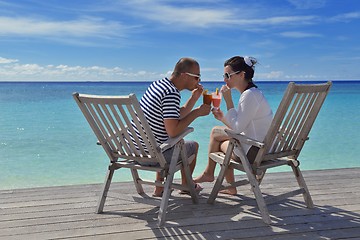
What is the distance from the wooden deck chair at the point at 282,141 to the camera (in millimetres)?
3268

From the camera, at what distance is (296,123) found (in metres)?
3.48

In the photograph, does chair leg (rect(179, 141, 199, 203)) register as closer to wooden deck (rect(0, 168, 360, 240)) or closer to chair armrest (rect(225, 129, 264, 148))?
wooden deck (rect(0, 168, 360, 240))

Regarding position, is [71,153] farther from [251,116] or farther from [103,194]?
[251,116]

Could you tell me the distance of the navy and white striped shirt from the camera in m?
3.41

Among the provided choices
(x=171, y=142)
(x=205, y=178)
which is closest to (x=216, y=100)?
(x=171, y=142)

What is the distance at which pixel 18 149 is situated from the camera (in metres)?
9.52

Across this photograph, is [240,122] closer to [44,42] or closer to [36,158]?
[36,158]

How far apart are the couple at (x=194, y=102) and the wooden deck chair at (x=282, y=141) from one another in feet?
0.37

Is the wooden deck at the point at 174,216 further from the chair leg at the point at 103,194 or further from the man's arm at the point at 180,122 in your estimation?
the man's arm at the point at 180,122

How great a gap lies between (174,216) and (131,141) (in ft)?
2.29

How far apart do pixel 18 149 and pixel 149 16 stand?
36195mm

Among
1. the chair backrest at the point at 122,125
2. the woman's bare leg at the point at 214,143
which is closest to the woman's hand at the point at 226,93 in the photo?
the woman's bare leg at the point at 214,143

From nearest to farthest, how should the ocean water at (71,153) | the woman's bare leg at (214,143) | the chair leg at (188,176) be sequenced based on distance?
the chair leg at (188,176) < the woman's bare leg at (214,143) < the ocean water at (71,153)

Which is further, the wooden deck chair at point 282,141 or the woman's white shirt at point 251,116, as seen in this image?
the woman's white shirt at point 251,116
